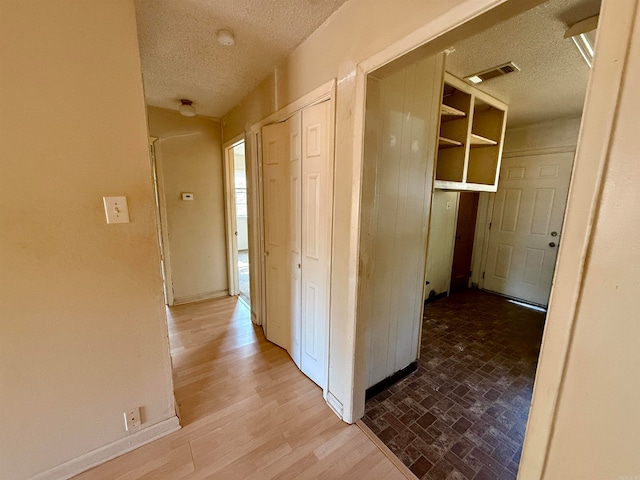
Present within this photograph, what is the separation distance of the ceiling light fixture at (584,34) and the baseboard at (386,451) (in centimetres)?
233

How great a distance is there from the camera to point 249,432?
1546mm

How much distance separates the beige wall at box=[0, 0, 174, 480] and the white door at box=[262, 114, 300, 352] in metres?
0.95

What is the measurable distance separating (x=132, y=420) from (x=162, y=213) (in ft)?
7.38

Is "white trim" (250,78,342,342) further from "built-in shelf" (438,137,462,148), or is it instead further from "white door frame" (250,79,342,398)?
"built-in shelf" (438,137,462,148)

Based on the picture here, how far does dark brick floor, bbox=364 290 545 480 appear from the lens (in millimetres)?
1409

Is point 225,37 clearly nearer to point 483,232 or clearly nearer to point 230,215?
point 230,215

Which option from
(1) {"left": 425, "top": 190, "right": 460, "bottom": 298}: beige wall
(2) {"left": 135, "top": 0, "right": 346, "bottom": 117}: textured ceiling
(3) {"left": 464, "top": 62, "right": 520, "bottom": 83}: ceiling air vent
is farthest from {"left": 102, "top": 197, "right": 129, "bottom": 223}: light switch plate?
(1) {"left": 425, "top": 190, "right": 460, "bottom": 298}: beige wall

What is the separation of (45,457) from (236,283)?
2.46 metres

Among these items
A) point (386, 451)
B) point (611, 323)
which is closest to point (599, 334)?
point (611, 323)

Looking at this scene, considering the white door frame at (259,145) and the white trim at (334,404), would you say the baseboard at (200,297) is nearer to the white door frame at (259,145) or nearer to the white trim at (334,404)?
the white door frame at (259,145)

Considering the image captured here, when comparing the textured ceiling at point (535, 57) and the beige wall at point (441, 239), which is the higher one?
the textured ceiling at point (535, 57)

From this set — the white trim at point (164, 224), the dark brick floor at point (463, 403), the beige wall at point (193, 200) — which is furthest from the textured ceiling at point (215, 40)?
the dark brick floor at point (463, 403)

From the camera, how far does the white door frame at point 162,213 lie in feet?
9.52

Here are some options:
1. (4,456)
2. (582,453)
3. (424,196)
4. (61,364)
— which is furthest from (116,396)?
(424,196)
